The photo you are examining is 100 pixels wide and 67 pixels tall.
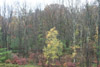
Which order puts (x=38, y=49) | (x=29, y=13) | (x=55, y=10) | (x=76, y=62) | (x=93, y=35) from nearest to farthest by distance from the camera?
(x=76, y=62) < (x=93, y=35) < (x=38, y=49) < (x=55, y=10) < (x=29, y=13)

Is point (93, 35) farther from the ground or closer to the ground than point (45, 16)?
closer to the ground

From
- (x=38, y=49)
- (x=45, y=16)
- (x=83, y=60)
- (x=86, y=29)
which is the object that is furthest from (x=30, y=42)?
(x=83, y=60)

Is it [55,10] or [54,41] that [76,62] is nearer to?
[54,41]

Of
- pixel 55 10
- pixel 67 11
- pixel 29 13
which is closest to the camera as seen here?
pixel 67 11

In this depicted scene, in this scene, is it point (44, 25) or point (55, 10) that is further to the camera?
point (55, 10)

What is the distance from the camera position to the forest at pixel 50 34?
17297 mm

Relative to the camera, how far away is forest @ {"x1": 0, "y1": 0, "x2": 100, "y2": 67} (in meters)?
17.3

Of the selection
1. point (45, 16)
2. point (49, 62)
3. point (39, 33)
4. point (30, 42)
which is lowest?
point (49, 62)

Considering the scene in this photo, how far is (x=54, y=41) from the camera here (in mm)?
16625

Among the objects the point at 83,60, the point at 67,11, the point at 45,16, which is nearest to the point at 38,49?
the point at 45,16

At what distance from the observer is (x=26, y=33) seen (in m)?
27.6

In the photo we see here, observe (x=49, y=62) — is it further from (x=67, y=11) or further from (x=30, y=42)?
→ (x=67, y=11)

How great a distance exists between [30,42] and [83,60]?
1353 cm

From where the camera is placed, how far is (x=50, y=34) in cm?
1688
